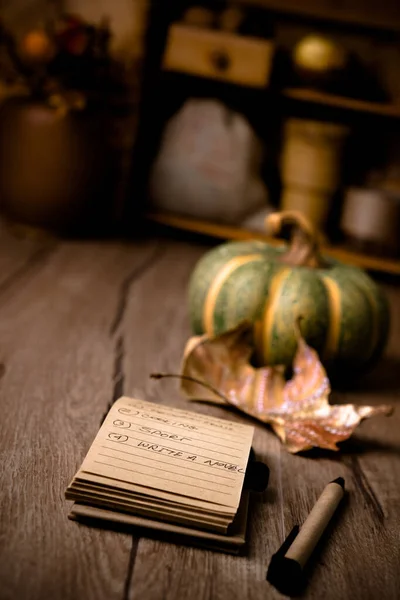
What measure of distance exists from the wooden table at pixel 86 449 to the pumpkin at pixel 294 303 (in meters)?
0.10

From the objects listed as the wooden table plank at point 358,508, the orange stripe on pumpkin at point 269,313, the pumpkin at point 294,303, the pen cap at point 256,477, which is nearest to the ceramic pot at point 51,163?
the pumpkin at point 294,303

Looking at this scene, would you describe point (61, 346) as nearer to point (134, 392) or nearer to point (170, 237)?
point (134, 392)

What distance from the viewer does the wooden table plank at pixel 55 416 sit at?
69cm

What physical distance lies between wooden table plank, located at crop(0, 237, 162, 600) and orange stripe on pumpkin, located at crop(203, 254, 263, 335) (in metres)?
0.19

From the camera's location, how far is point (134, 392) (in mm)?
1142

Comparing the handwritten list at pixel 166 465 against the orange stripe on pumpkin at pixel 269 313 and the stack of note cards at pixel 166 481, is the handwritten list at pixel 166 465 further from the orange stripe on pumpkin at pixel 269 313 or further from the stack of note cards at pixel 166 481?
the orange stripe on pumpkin at pixel 269 313

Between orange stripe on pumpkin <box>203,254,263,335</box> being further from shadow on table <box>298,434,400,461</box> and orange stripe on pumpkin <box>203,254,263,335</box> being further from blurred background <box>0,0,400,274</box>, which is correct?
blurred background <box>0,0,400,274</box>

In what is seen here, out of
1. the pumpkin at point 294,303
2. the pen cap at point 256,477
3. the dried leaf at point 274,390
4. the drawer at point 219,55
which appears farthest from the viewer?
the drawer at point 219,55

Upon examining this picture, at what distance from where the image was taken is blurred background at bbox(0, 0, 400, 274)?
81.8 inches

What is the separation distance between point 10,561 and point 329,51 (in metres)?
1.80

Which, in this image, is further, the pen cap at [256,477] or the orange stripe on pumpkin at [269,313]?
the orange stripe on pumpkin at [269,313]

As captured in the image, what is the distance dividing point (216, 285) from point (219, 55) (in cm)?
110

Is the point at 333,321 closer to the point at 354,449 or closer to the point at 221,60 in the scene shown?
the point at 354,449

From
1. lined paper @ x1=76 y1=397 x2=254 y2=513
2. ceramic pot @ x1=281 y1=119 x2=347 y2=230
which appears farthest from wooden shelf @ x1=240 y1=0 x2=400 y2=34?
lined paper @ x1=76 y1=397 x2=254 y2=513
